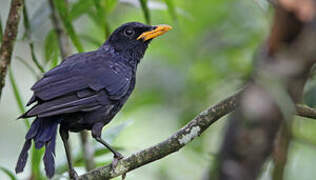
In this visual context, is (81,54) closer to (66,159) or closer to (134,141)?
(66,159)

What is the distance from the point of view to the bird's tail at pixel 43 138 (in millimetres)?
3455

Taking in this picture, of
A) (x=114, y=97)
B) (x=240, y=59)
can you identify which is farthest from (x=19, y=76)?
(x=114, y=97)

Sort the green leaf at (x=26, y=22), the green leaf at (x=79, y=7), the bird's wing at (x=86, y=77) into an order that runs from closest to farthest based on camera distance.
Answer: 1. the bird's wing at (x=86, y=77)
2. the green leaf at (x=26, y=22)
3. the green leaf at (x=79, y=7)

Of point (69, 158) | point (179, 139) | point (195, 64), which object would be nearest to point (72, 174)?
point (69, 158)

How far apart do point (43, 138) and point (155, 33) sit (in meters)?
1.56

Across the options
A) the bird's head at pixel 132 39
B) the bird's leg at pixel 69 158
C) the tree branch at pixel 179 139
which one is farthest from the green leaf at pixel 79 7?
the tree branch at pixel 179 139

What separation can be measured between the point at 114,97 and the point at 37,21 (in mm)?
859

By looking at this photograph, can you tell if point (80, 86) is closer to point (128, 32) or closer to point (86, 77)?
point (86, 77)

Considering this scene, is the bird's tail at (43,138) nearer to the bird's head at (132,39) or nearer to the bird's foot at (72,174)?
the bird's foot at (72,174)

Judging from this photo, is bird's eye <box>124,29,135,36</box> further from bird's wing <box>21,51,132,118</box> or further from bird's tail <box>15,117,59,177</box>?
bird's tail <box>15,117,59,177</box>

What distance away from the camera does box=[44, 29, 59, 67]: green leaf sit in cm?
438

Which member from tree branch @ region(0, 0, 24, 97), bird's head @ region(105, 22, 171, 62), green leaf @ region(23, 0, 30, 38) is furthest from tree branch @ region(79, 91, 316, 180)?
bird's head @ region(105, 22, 171, 62)

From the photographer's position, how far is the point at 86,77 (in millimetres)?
4023

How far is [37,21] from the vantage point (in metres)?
4.28
